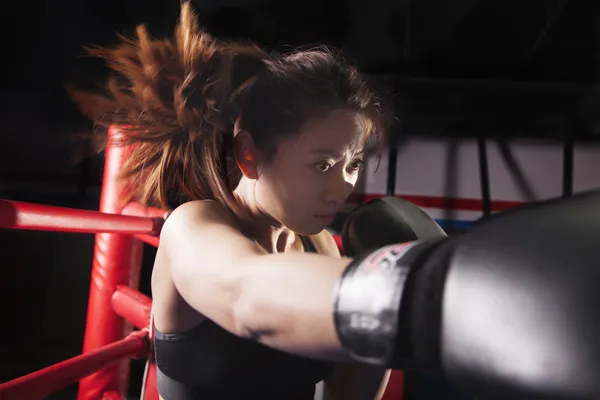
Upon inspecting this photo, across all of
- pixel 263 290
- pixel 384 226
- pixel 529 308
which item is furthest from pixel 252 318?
pixel 384 226

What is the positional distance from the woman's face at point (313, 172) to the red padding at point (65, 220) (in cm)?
17

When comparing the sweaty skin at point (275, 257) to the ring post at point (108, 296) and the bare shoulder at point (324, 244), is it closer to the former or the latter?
the bare shoulder at point (324, 244)

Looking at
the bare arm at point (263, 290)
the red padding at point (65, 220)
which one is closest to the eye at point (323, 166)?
the bare arm at point (263, 290)

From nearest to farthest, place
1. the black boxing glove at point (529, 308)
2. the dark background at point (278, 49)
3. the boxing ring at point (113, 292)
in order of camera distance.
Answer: the black boxing glove at point (529, 308) < the boxing ring at point (113, 292) < the dark background at point (278, 49)

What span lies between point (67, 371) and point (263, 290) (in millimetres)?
275

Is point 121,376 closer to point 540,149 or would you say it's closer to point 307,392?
point 307,392

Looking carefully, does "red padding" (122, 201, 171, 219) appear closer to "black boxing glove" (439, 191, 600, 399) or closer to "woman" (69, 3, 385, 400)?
"woman" (69, 3, 385, 400)

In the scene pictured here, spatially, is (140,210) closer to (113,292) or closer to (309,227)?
(113,292)

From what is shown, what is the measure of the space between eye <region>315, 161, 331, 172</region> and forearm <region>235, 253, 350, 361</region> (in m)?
0.14

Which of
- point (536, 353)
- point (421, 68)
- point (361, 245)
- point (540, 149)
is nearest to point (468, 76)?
point (421, 68)

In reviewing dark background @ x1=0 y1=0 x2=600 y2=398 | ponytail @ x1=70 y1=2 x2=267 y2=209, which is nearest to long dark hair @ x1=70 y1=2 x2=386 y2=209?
ponytail @ x1=70 y1=2 x2=267 y2=209

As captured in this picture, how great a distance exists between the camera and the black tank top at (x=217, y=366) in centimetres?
34

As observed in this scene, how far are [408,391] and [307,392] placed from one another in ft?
2.23

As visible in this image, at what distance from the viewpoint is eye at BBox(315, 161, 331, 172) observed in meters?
0.33
